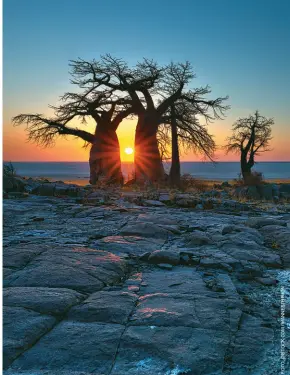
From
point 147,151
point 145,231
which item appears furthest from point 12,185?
point 147,151

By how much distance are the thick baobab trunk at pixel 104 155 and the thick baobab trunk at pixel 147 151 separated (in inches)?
43.5

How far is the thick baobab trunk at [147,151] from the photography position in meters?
17.1

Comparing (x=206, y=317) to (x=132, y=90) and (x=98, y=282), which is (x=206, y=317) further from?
(x=132, y=90)

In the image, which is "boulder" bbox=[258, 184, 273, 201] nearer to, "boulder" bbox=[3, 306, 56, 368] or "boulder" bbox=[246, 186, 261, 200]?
"boulder" bbox=[246, 186, 261, 200]

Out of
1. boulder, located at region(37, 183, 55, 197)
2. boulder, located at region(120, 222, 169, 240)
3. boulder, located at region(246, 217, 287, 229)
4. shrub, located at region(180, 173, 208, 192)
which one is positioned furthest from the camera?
shrub, located at region(180, 173, 208, 192)

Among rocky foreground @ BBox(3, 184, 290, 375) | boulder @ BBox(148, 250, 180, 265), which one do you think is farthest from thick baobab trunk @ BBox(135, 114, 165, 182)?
boulder @ BBox(148, 250, 180, 265)

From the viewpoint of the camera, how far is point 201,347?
2.10 metres

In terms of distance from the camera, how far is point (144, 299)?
9.07ft

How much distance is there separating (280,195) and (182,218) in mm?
9416

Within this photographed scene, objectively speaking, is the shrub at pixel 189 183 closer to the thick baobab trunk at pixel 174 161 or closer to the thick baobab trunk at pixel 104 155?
the thick baobab trunk at pixel 174 161

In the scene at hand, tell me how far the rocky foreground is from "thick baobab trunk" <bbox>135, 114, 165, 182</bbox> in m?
11.8

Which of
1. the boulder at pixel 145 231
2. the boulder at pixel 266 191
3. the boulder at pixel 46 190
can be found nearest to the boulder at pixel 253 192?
the boulder at pixel 266 191

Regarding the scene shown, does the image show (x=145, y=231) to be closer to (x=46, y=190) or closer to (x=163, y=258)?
(x=163, y=258)

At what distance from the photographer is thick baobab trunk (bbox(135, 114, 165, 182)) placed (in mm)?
17062
